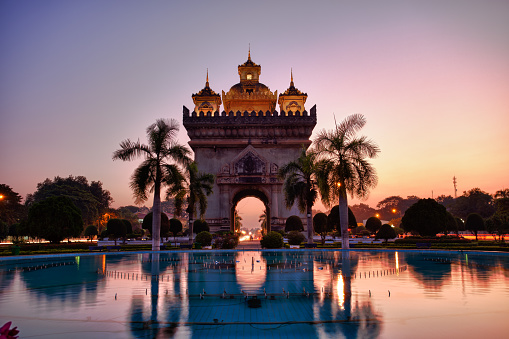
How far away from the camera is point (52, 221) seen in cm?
3212

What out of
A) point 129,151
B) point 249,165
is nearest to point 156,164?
point 129,151

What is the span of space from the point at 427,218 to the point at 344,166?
37.0 ft

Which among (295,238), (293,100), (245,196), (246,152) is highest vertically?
(293,100)

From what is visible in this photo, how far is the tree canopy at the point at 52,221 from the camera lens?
105 feet

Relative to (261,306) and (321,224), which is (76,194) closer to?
(321,224)

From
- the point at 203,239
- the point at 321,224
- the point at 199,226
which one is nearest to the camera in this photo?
the point at 203,239

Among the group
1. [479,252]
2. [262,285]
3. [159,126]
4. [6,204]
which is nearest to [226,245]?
[159,126]

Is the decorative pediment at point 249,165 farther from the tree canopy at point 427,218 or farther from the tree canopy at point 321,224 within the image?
the tree canopy at point 427,218

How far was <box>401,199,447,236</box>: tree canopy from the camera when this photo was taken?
32.9m

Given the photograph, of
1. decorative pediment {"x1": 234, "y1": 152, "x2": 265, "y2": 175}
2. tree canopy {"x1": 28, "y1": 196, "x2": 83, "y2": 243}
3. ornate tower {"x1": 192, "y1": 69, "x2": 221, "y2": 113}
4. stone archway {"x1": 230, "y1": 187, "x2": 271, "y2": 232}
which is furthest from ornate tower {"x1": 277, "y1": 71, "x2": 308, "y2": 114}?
tree canopy {"x1": 28, "y1": 196, "x2": 83, "y2": 243}

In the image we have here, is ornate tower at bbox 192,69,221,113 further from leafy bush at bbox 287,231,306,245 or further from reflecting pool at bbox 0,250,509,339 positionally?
reflecting pool at bbox 0,250,509,339

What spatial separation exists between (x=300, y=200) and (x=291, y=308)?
24177mm

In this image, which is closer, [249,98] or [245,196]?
[245,196]

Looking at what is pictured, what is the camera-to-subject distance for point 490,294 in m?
9.96
